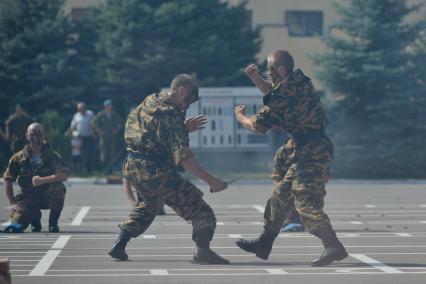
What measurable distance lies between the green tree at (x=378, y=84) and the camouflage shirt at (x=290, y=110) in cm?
2123

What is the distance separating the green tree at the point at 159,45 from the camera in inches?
1467

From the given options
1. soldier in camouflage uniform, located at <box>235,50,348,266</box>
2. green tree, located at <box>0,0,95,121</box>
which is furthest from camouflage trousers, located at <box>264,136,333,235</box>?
green tree, located at <box>0,0,95,121</box>

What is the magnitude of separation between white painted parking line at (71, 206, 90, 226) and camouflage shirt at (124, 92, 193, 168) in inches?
227

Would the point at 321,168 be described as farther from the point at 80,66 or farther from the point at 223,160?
the point at 80,66

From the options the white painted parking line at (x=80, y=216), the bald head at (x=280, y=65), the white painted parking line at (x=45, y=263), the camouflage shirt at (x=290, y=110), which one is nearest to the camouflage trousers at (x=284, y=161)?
the camouflage shirt at (x=290, y=110)

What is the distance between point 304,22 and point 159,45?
14.5 m

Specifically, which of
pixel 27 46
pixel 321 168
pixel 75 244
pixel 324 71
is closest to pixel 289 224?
pixel 75 244

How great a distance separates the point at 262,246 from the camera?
1207 cm

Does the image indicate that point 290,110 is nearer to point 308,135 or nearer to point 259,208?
point 308,135

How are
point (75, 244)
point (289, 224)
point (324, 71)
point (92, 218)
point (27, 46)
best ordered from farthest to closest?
point (27, 46) < point (324, 71) < point (92, 218) < point (289, 224) < point (75, 244)

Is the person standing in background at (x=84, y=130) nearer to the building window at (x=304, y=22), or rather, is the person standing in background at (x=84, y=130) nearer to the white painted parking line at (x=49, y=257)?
the white painted parking line at (x=49, y=257)

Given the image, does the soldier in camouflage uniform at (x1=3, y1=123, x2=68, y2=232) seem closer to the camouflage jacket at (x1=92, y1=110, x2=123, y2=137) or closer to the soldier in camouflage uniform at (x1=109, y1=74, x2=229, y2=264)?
the soldier in camouflage uniform at (x1=109, y1=74, x2=229, y2=264)

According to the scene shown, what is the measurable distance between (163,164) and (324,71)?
73.7ft

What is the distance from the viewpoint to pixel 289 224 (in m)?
15.7
